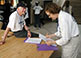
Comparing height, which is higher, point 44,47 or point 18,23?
point 18,23

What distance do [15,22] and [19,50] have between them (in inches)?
26.5

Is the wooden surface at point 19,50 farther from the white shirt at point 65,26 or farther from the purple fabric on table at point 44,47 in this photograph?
the white shirt at point 65,26

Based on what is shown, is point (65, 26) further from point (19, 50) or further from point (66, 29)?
point (19, 50)

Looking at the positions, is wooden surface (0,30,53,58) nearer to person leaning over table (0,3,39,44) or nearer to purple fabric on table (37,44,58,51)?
purple fabric on table (37,44,58,51)

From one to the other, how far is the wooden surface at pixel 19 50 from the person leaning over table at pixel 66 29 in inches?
9.5

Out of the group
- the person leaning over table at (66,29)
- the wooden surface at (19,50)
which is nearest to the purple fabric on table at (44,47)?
the wooden surface at (19,50)

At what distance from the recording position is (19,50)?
200cm

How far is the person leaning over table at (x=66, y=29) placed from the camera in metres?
1.72

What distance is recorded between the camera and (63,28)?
1721mm

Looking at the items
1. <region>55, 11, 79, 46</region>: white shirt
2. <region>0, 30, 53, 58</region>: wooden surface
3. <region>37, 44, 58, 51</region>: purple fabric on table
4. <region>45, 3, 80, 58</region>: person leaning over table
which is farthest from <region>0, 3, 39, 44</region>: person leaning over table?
<region>55, 11, 79, 46</region>: white shirt

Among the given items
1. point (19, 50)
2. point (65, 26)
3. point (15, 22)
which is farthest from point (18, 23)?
point (65, 26)

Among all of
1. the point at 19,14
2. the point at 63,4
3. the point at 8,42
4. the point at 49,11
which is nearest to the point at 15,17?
the point at 19,14

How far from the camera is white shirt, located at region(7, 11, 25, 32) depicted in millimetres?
2455

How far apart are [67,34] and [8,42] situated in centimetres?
100
